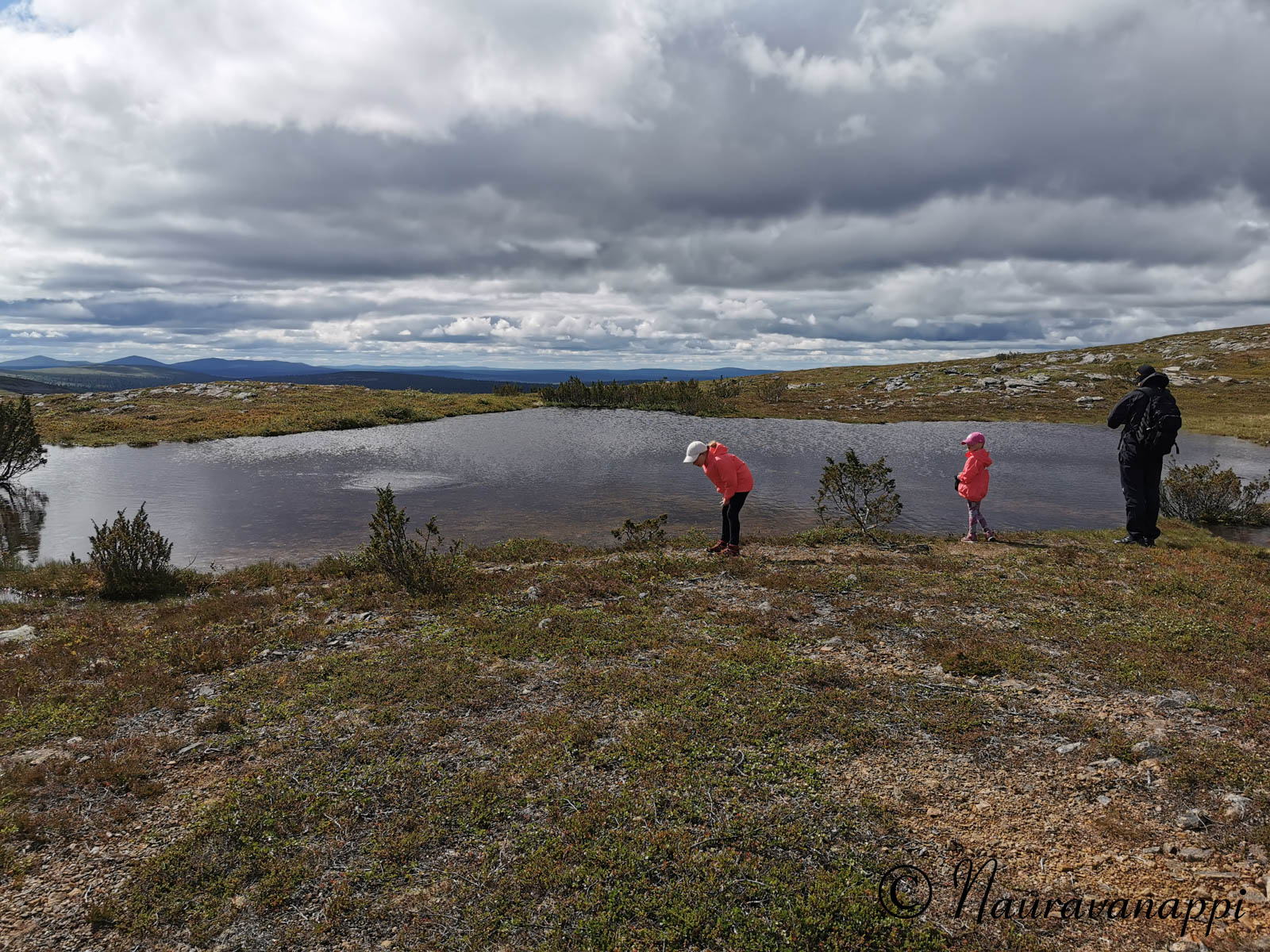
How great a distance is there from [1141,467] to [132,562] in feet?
99.0

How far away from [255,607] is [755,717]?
465 inches

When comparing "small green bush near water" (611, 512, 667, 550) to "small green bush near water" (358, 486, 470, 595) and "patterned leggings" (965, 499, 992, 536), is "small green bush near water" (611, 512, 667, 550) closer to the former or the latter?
"small green bush near water" (358, 486, 470, 595)

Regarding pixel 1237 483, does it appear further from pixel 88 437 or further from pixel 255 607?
pixel 88 437

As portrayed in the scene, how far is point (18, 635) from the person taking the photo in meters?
11.9

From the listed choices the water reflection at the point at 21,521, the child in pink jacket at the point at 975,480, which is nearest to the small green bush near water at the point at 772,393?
the child in pink jacket at the point at 975,480

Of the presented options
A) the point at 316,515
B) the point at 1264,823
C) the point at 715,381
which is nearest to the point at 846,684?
the point at 1264,823

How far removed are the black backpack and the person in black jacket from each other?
0.04 metres

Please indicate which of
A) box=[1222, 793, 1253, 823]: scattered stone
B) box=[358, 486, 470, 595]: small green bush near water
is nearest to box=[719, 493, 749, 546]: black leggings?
box=[358, 486, 470, 595]: small green bush near water

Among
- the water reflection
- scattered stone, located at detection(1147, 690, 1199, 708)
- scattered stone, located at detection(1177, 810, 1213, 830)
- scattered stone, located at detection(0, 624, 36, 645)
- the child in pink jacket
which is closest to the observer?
scattered stone, located at detection(1177, 810, 1213, 830)

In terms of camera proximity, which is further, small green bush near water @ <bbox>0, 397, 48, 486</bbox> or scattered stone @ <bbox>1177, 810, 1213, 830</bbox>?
small green bush near water @ <bbox>0, 397, 48, 486</bbox>

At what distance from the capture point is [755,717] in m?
8.32

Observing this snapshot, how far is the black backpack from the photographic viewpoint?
17.9 meters

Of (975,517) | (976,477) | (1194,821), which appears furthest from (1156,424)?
(1194,821)

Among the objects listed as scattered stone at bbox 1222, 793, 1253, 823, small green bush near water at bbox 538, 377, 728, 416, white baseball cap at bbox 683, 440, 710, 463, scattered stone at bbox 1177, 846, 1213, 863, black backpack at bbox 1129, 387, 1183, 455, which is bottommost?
scattered stone at bbox 1177, 846, 1213, 863
